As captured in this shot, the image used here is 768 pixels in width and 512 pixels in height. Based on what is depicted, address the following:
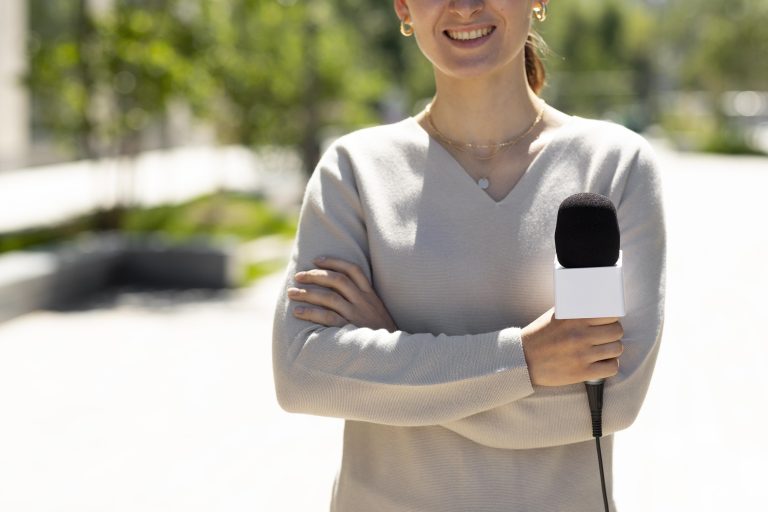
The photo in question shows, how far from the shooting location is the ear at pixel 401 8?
7.97ft

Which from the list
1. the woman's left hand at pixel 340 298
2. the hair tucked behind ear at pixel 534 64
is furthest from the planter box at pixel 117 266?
the woman's left hand at pixel 340 298

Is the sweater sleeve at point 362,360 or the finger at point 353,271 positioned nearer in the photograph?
the sweater sleeve at point 362,360

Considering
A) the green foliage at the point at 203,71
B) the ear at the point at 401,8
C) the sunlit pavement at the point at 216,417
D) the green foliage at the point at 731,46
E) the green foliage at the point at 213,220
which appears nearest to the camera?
the ear at the point at 401,8

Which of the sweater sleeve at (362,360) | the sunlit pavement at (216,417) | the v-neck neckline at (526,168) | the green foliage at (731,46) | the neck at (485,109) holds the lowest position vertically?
the sunlit pavement at (216,417)

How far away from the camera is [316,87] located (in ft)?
67.7

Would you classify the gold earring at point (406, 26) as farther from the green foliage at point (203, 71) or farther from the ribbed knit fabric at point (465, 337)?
the green foliage at point (203, 71)

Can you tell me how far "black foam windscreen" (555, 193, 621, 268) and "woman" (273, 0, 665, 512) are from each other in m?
0.24

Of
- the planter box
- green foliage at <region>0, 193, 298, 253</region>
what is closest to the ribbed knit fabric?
the planter box

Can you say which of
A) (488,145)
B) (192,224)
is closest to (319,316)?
(488,145)

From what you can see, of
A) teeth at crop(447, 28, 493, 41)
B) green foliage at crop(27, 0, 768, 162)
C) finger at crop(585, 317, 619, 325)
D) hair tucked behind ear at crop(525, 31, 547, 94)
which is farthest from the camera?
green foliage at crop(27, 0, 768, 162)

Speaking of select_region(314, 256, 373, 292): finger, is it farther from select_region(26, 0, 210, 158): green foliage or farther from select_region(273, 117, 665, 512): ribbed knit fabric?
select_region(26, 0, 210, 158): green foliage

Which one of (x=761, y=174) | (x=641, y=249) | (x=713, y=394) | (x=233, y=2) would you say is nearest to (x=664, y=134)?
(x=761, y=174)

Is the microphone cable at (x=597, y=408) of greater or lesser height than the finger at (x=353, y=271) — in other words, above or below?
below

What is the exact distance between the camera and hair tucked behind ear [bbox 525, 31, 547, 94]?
261cm
